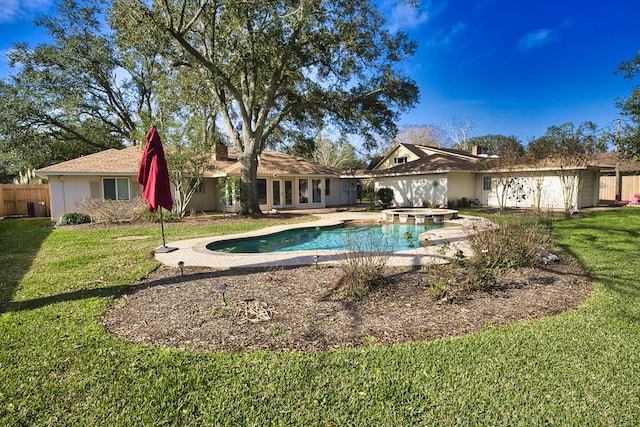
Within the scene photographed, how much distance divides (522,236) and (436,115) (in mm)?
46960

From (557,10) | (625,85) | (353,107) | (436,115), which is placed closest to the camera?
(557,10)

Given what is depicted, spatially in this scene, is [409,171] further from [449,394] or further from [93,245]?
[449,394]

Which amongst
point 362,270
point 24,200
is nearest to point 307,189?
point 24,200

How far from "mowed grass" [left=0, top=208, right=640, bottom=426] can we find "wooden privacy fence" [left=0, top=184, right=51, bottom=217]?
66.8 feet

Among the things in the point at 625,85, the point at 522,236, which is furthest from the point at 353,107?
the point at 625,85

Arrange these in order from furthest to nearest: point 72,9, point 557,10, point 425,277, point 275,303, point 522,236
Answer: point 72,9 < point 557,10 < point 522,236 < point 425,277 < point 275,303

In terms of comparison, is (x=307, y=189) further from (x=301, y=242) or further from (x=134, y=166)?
(x=301, y=242)

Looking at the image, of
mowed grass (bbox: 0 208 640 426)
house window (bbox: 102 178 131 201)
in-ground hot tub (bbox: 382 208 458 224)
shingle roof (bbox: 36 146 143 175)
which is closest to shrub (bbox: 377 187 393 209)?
in-ground hot tub (bbox: 382 208 458 224)

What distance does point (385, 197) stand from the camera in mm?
23422

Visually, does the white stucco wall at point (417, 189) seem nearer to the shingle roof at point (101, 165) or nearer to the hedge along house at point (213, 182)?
the hedge along house at point (213, 182)

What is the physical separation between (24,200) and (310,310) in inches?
957

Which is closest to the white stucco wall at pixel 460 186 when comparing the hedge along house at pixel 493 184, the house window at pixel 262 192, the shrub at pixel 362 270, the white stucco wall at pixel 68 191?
the hedge along house at pixel 493 184

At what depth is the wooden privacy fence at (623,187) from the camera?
23219mm

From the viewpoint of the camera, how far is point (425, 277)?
5602 mm
